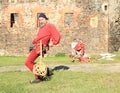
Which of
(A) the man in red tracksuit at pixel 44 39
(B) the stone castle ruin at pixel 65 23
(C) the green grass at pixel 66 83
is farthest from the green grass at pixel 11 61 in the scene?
(A) the man in red tracksuit at pixel 44 39

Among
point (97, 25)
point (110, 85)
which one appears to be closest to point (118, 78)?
point (110, 85)

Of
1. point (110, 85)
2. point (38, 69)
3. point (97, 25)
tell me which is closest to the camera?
point (110, 85)

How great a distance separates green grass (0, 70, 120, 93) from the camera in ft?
31.2

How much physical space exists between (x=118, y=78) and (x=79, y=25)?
58.4ft

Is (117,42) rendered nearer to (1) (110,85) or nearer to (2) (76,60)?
(2) (76,60)

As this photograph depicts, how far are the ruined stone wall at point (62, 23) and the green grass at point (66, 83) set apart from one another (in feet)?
53.9

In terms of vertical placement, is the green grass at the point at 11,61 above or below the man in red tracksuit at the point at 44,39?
below

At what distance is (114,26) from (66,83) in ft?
64.0

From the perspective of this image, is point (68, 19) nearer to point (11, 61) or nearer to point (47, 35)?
point (11, 61)

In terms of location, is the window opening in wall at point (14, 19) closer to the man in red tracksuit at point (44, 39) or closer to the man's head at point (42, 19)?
the man's head at point (42, 19)

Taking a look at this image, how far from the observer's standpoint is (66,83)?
10.6 metres

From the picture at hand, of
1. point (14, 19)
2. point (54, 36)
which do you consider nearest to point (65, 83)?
point (54, 36)

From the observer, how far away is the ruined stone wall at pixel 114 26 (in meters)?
29.0

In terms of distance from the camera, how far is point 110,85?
1013cm
